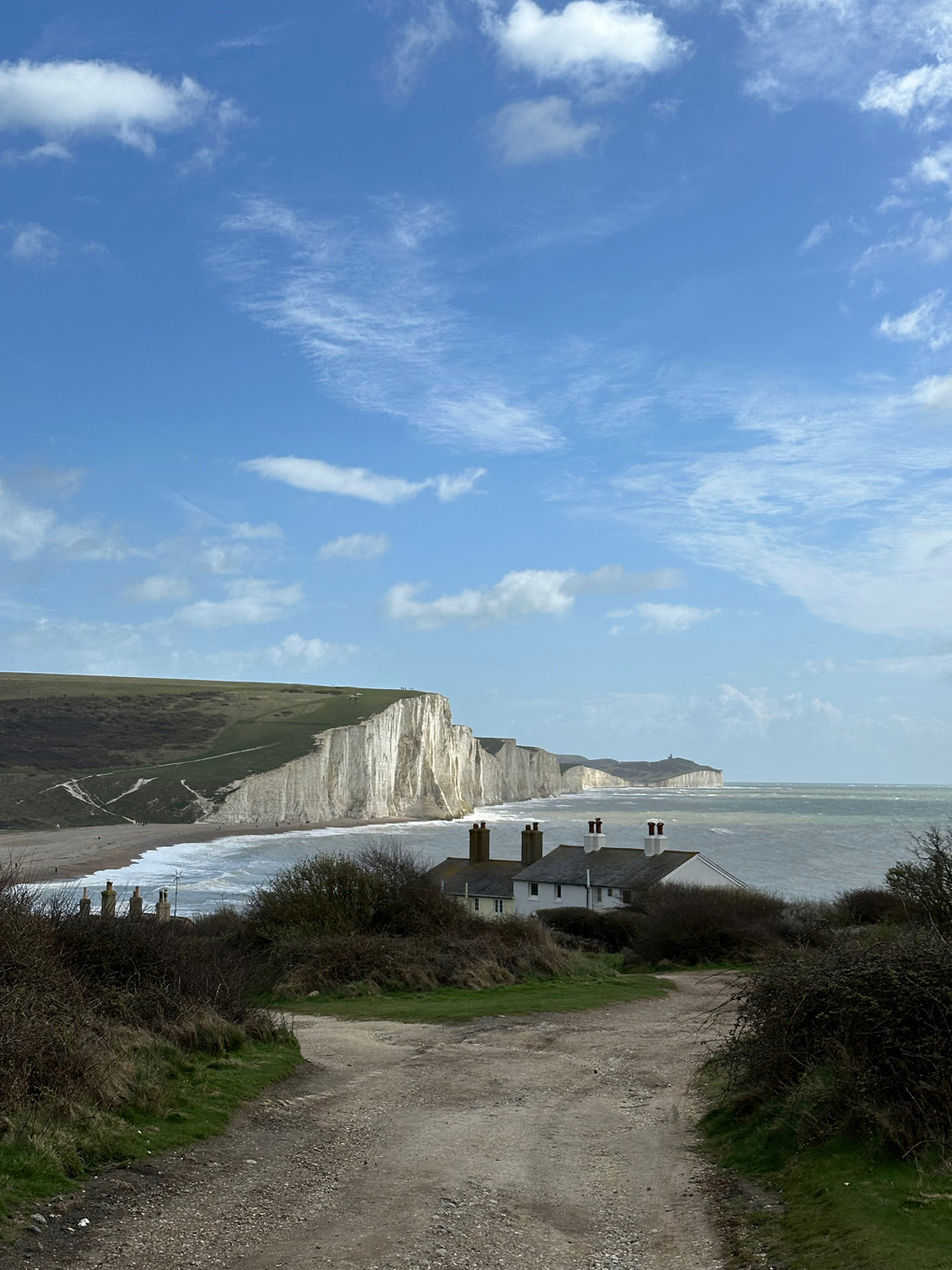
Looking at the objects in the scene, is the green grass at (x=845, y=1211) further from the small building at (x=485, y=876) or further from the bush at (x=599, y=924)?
the small building at (x=485, y=876)

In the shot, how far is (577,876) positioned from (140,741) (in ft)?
356

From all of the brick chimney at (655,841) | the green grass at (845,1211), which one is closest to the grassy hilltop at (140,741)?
the brick chimney at (655,841)

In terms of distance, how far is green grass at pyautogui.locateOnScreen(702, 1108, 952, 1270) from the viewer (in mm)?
6988

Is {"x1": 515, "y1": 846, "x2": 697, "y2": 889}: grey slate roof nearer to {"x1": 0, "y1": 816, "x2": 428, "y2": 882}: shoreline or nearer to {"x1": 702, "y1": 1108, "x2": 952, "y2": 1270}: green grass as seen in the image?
{"x1": 702, "y1": 1108, "x2": 952, "y2": 1270}: green grass

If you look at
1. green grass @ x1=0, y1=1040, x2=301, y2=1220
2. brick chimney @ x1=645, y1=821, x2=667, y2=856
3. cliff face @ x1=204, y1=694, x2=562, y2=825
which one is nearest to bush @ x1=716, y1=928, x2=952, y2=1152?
green grass @ x1=0, y1=1040, x2=301, y2=1220

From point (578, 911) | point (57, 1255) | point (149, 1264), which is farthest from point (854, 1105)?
point (578, 911)

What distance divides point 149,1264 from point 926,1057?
6.20 metres

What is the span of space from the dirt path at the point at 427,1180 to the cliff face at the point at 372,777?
97.0 m

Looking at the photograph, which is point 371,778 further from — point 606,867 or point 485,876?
point 606,867

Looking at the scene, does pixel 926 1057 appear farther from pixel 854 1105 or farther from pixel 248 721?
pixel 248 721

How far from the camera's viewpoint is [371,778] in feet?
428

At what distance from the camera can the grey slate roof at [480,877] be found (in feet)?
139

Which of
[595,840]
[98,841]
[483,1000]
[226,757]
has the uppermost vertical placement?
[226,757]

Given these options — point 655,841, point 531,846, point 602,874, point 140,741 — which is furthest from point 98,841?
point 655,841
